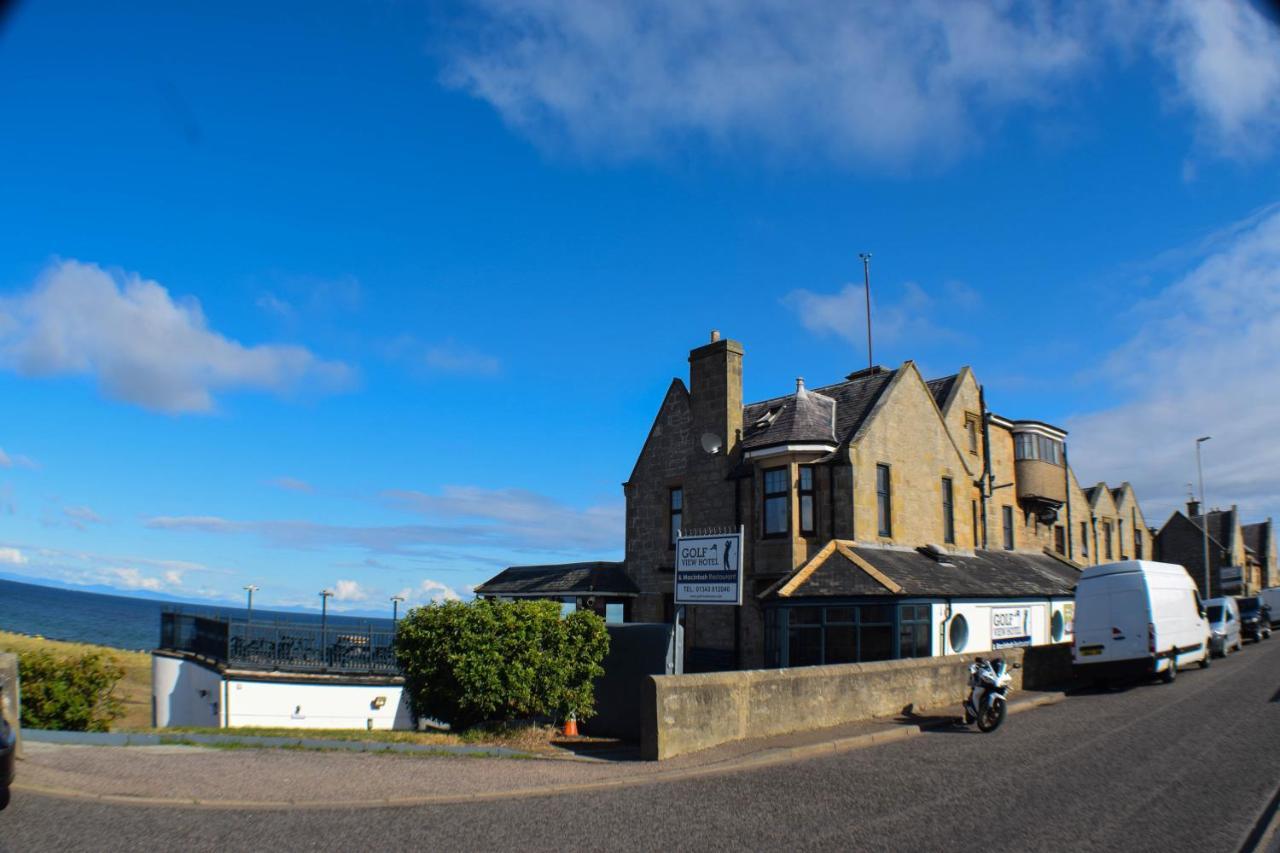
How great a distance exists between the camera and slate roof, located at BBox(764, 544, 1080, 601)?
70.7 feet

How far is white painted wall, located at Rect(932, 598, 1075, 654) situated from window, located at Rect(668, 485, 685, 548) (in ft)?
30.1

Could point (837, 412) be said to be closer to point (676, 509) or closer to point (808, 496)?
point (808, 496)

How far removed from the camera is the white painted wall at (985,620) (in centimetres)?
2238

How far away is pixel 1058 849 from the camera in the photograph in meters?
7.73

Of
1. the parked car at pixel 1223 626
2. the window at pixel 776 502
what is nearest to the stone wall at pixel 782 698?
the window at pixel 776 502

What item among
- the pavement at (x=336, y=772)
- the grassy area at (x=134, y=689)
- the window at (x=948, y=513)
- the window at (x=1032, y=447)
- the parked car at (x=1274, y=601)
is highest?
the window at (x=1032, y=447)

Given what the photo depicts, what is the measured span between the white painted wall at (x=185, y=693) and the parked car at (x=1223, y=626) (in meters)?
32.8

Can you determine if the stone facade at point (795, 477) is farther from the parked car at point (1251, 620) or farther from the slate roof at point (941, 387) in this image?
the parked car at point (1251, 620)

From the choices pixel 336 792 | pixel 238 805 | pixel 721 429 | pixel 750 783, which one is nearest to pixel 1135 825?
pixel 750 783

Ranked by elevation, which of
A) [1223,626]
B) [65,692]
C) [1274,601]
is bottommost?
[1274,601]

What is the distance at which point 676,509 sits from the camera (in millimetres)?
29375

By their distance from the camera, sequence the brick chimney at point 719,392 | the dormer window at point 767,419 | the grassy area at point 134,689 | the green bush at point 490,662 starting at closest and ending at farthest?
the green bush at point 490,662, the grassy area at point 134,689, the dormer window at point 767,419, the brick chimney at point 719,392

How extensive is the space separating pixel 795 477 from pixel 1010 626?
7596 mm

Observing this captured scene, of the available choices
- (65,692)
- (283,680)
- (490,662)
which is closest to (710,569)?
(490,662)
